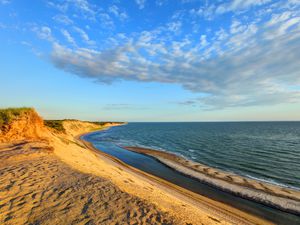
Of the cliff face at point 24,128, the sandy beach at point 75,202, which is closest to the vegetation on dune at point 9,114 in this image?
the cliff face at point 24,128

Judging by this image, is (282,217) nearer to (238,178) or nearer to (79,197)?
(238,178)

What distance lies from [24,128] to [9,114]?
8.66 feet

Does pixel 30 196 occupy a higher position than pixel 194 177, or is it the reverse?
pixel 30 196

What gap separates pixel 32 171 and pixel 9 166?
2489 mm

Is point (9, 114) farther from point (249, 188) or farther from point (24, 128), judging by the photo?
point (249, 188)

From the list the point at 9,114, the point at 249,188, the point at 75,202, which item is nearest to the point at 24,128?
the point at 9,114

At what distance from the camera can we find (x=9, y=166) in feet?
43.7

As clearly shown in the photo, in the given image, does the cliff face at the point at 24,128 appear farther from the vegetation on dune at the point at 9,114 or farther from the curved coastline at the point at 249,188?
the curved coastline at the point at 249,188

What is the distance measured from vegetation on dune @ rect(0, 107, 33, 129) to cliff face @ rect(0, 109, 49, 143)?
187 mm

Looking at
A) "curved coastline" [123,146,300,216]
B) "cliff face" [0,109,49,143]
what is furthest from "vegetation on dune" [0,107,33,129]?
"curved coastline" [123,146,300,216]

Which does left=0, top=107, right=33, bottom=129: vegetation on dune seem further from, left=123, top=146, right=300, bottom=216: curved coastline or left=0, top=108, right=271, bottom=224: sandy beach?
left=123, top=146, right=300, bottom=216: curved coastline

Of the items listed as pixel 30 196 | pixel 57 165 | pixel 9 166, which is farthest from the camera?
pixel 57 165

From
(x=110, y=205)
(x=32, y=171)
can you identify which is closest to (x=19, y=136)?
(x=32, y=171)

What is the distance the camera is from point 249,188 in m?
18.6
